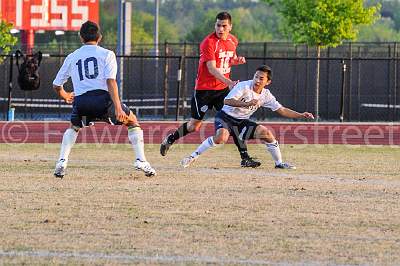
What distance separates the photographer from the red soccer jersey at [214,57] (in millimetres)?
16344

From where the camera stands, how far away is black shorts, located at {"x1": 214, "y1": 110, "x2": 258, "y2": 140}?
16.3 meters

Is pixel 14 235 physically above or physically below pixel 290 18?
below

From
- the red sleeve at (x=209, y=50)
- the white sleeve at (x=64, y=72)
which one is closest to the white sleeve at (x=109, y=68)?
the white sleeve at (x=64, y=72)

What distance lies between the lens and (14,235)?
31.2ft

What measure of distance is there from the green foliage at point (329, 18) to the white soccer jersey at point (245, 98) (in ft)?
54.7

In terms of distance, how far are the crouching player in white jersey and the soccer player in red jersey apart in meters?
0.17

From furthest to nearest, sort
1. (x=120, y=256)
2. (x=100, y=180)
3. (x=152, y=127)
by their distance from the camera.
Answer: (x=152, y=127) < (x=100, y=180) < (x=120, y=256)

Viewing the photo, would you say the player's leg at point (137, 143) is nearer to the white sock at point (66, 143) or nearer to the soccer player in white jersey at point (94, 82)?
the soccer player in white jersey at point (94, 82)

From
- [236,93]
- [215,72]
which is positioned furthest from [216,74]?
[236,93]

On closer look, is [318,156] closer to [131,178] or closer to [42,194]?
[131,178]

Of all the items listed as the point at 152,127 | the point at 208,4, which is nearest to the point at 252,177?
the point at 152,127

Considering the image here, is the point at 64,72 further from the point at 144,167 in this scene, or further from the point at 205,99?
the point at 205,99

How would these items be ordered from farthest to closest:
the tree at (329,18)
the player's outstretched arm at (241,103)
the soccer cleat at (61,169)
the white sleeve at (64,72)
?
the tree at (329,18) < the player's outstretched arm at (241,103) < the soccer cleat at (61,169) < the white sleeve at (64,72)

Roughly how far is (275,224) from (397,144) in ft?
44.4
